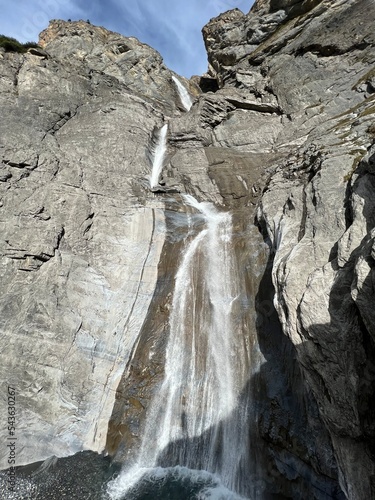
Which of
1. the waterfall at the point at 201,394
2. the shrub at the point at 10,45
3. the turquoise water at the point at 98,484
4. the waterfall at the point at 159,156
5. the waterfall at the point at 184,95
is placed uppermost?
the waterfall at the point at 184,95

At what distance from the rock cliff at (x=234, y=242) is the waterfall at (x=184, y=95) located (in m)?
8.85

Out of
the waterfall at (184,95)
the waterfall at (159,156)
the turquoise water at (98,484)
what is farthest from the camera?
the waterfall at (184,95)

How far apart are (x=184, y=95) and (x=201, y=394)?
4409 centimetres

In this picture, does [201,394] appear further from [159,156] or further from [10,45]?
[10,45]

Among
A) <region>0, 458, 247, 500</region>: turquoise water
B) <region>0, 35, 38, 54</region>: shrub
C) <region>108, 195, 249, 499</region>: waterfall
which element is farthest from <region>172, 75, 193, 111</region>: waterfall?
<region>0, 458, 247, 500</region>: turquoise water

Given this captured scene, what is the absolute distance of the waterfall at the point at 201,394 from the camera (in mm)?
12586

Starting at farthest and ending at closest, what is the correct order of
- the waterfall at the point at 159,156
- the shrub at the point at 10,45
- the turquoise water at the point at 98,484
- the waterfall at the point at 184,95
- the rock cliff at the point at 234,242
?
the waterfall at the point at 184,95
the shrub at the point at 10,45
the waterfall at the point at 159,156
the turquoise water at the point at 98,484
the rock cliff at the point at 234,242

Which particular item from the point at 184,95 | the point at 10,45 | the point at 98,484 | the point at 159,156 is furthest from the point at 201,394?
the point at 184,95

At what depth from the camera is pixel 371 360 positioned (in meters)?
8.80

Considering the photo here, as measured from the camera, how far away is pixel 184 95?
47.2 meters

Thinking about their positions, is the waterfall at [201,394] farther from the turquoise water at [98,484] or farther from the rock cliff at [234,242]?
the rock cliff at [234,242]

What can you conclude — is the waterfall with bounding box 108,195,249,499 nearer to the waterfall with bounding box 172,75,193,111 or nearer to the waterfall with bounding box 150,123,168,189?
the waterfall with bounding box 150,123,168,189

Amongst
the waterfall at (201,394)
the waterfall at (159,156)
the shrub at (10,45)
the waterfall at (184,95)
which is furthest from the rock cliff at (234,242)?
the waterfall at (184,95)

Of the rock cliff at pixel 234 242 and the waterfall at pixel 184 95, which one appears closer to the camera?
the rock cliff at pixel 234 242
